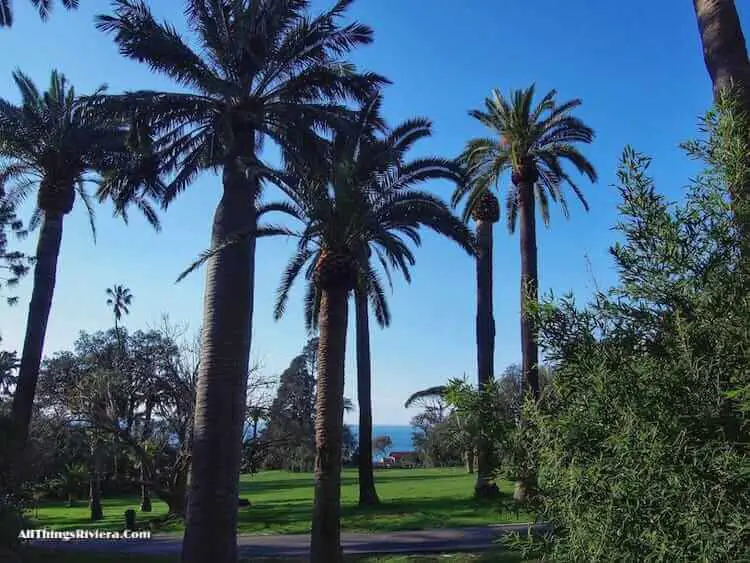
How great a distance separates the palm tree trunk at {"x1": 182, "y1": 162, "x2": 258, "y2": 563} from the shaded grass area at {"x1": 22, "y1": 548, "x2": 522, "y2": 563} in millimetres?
4222

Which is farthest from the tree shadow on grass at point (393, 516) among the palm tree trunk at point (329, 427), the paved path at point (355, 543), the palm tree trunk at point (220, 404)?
the palm tree trunk at point (220, 404)

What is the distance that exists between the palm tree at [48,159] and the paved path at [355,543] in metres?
4.84

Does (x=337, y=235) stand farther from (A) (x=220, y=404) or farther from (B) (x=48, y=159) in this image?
(B) (x=48, y=159)

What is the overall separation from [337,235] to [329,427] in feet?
13.2

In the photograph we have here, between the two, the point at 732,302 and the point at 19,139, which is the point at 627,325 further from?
the point at 19,139

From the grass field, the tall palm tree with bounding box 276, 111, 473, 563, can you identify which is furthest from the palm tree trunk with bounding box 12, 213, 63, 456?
the tall palm tree with bounding box 276, 111, 473, 563

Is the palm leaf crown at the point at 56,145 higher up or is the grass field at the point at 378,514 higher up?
the palm leaf crown at the point at 56,145

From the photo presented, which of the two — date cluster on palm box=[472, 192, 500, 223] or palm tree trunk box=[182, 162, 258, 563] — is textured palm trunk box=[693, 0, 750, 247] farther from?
date cluster on palm box=[472, 192, 500, 223]

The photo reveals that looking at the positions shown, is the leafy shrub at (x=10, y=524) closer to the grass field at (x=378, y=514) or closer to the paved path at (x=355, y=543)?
the paved path at (x=355, y=543)

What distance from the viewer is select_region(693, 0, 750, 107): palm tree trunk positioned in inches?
212

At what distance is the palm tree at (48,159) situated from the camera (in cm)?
1975

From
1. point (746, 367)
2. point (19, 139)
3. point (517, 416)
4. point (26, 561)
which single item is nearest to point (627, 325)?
point (746, 367)

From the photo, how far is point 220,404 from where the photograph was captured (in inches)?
500

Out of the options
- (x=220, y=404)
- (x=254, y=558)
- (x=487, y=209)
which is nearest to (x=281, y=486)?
(x=487, y=209)
